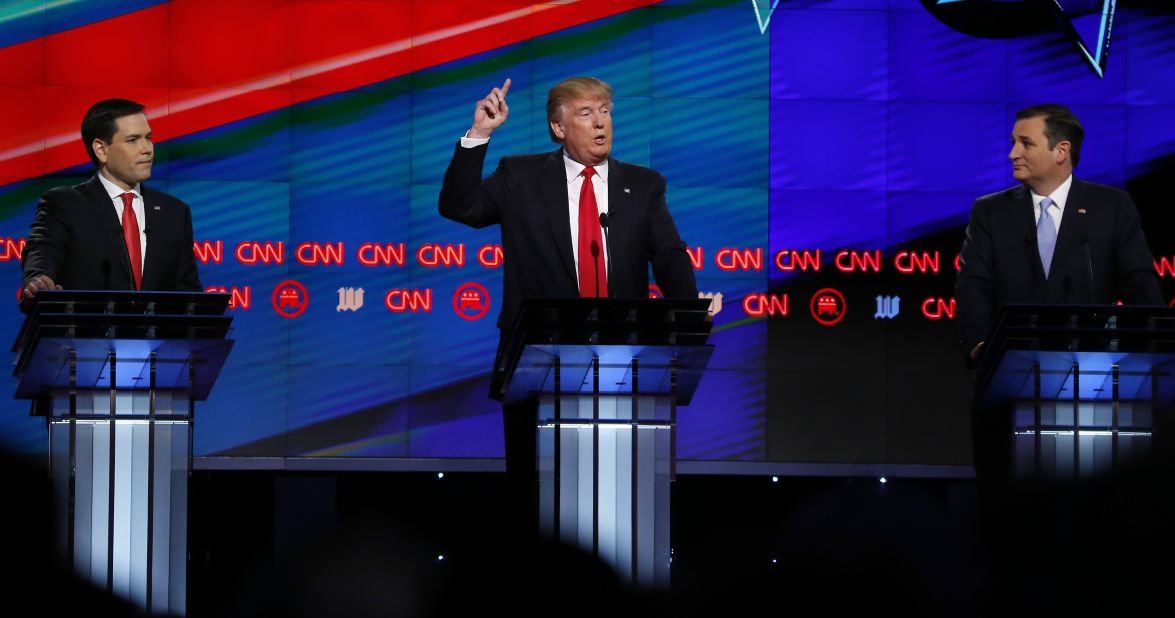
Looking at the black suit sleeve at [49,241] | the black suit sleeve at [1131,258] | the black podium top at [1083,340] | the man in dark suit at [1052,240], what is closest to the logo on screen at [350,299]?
the black suit sleeve at [49,241]

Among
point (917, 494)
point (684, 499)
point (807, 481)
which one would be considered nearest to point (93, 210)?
point (684, 499)

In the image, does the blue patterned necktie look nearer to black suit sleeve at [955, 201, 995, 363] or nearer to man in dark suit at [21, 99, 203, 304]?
black suit sleeve at [955, 201, 995, 363]

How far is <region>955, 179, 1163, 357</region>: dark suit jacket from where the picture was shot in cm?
514

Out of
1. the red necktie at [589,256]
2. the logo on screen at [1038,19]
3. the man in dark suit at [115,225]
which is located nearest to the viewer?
the red necktie at [589,256]

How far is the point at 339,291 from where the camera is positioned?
26.0ft

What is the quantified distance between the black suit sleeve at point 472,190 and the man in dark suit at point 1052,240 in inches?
58.1

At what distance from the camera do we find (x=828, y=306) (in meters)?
8.06

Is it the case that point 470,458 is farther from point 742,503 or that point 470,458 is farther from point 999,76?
point 999,76

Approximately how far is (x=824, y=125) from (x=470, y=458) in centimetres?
239

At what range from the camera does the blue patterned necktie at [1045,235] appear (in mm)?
5172

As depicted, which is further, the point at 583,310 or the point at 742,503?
the point at 742,503

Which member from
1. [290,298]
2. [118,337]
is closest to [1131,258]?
[118,337]

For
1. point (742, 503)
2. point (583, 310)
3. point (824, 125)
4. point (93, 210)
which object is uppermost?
point (824, 125)

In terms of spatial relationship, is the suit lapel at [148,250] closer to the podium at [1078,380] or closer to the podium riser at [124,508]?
the podium riser at [124,508]
